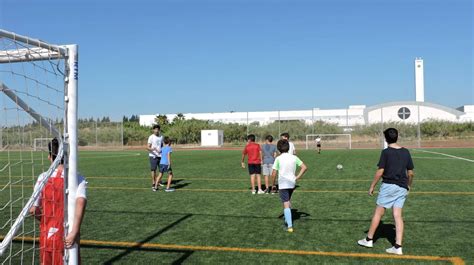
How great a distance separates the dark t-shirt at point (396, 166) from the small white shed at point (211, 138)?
149ft

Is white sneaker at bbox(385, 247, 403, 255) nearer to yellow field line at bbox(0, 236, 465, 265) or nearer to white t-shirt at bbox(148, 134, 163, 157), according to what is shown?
Answer: yellow field line at bbox(0, 236, 465, 265)

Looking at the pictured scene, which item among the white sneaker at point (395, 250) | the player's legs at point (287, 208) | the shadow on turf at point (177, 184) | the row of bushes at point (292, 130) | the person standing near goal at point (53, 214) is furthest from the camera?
the row of bushes at point (292, 130)

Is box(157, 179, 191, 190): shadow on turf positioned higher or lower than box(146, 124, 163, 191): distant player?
lower

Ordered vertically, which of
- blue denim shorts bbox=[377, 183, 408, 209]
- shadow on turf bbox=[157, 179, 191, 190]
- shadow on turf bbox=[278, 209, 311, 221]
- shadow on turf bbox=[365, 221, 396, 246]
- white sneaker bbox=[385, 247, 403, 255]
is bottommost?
shadow on turf bbox=[365, 221, 396, 246]

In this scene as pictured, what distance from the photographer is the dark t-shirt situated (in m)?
6.12

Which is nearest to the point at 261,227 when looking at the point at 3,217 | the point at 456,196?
the point at 3,217

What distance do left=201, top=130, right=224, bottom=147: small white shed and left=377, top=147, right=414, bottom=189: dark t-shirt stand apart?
45361mm

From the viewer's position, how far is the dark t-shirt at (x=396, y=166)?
6.12 m

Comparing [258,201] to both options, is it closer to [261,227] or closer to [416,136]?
[261,227]

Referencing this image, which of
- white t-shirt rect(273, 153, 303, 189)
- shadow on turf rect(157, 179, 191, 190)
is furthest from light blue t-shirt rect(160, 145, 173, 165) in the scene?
white t-shirt rect(273, 153, 303, 189)

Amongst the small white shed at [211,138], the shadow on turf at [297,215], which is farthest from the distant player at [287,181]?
the small white shed at [211,138]

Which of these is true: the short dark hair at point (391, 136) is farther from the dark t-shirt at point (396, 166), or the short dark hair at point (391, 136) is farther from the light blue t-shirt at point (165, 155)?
the light blue t-shirt at point (165, 155)

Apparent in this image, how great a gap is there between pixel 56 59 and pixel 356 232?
557 cm

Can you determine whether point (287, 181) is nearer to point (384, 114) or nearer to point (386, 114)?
point (386, 114)
